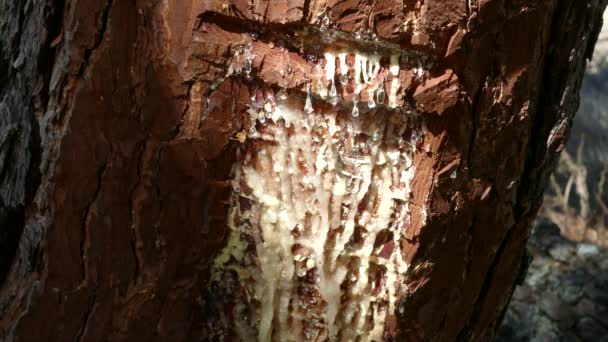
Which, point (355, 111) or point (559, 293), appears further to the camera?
point (559, 293)

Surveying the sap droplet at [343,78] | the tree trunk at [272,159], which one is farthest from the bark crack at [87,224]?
the sap droplet at [343,78]

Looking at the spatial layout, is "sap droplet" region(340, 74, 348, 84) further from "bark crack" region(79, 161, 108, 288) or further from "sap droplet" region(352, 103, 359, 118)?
"bark crack" region(79, 161, 108, 288)

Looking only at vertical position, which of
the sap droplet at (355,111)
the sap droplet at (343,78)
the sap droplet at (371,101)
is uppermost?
the sap droplet at (343,78)

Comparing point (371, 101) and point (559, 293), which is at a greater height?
point (371, 101)

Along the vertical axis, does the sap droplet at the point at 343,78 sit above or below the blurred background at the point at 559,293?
above

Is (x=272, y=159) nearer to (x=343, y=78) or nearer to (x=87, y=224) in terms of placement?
(x=343, y=78)

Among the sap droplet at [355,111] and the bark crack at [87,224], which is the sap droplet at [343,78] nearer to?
the sap droplet at [355,111]

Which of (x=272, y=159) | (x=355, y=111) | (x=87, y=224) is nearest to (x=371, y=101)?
(x=355, y=111)

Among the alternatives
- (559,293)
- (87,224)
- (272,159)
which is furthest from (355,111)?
(559,293)

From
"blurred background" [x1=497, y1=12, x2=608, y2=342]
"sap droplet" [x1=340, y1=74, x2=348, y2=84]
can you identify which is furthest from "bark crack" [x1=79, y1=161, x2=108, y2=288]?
"blurred background" [x1=497, y1=12, x2=608, y2=342]

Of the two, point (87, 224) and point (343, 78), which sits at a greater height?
point (343, 78)
